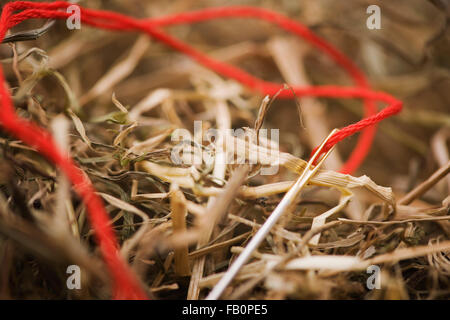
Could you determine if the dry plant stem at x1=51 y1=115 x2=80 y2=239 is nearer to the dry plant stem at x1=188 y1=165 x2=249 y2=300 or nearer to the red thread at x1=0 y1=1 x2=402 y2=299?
the red thread at x1=0 y1=1 x2=402 y2=299

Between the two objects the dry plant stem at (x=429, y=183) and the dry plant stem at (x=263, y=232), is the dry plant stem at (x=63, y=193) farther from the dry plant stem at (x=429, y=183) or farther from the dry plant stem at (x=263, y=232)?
the dry plant stem at (x=429, y=183)

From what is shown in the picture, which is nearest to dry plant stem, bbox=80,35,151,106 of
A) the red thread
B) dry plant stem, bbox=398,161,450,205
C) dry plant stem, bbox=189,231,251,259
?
the red thread

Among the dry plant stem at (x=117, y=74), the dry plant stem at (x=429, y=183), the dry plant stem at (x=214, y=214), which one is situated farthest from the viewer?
the dry plant stem at (x=117, y=74)

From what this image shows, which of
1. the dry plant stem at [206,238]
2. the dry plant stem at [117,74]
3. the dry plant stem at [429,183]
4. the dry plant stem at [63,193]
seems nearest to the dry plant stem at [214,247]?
the dry plant stem at [206,238]

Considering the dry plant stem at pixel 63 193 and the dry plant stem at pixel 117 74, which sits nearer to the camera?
the dry plant stem at pixel 63 193

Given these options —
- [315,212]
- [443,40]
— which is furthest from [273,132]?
[443,40]

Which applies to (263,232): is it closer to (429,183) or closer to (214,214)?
(214,214)

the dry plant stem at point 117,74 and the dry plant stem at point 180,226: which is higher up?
the dry plant stem at point 117,74

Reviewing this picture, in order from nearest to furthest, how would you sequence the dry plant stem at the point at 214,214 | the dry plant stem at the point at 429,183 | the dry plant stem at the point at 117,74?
the dry plant stem at the point at 214,214, the dry plant stem at the point at 429,183, the dry plant stem at the point at 117,74
